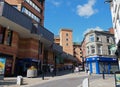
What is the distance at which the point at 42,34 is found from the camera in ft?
105

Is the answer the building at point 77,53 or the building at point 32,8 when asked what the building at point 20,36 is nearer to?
the building at point 32,8

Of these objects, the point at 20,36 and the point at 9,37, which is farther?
the point at 20,36

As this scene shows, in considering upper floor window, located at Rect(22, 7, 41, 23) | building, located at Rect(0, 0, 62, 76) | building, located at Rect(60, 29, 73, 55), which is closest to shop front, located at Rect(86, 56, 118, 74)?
building, located at Rect(0, 0, 62, 76)

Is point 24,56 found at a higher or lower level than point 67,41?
lower

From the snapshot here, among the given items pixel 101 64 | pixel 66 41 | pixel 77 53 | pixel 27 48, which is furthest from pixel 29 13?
pixel 77 53

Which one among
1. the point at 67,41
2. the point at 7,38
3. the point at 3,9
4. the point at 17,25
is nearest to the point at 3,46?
the point at 7,38

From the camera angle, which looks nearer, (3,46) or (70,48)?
(3,46)

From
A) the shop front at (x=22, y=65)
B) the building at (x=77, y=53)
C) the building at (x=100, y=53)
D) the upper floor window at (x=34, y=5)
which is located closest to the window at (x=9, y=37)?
the shop front at (x=22, y=65)

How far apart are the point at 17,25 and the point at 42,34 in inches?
284

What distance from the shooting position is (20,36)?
31.8 metres

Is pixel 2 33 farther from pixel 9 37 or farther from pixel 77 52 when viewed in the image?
pixel 77 52

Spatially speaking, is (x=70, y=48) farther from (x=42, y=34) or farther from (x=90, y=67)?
(x=42, y=34)

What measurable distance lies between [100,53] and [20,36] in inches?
755

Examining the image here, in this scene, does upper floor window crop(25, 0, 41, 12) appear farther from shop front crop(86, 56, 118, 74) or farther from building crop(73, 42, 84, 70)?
building crop(73, 42, 84, 70)
